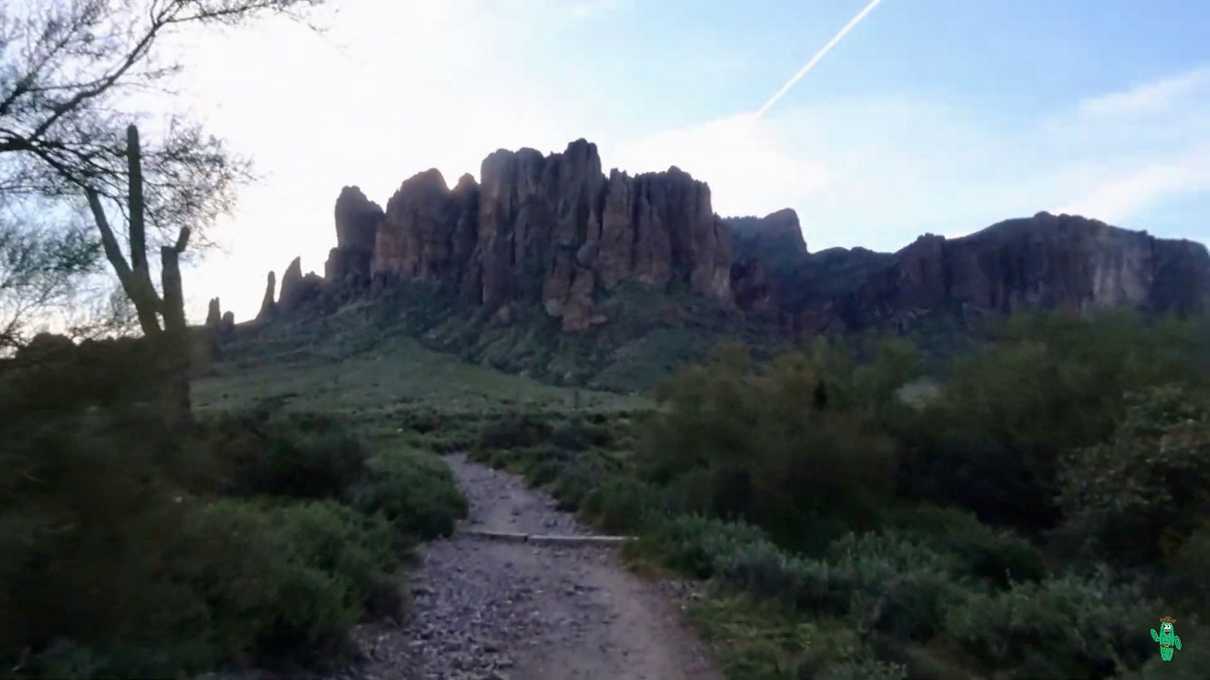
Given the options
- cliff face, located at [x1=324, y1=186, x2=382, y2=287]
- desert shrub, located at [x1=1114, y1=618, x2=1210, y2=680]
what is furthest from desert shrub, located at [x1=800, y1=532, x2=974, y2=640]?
cliff face, located at [x1=324, y1=186, x2=382, y2=287]

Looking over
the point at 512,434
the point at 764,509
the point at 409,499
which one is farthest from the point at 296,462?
the point at 512,434

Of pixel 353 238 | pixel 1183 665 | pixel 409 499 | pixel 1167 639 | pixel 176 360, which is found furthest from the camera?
pixel 353 238

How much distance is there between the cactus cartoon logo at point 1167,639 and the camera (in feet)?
28.2

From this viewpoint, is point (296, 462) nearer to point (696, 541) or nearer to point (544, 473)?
point (696, 541)

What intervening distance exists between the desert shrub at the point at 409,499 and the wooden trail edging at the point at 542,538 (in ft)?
1.76

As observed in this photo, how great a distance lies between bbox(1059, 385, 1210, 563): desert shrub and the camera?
1730cm

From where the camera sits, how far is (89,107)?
9.72 m

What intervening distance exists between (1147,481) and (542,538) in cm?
933

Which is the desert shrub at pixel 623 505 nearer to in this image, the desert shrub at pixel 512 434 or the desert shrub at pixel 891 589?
the desert shrub at pixel 891 589

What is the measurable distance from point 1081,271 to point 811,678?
88.0 metres

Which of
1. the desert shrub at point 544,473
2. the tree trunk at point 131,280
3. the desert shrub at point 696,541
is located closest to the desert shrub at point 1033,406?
the desert shrub at point 696,541

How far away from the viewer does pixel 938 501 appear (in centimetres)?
2533

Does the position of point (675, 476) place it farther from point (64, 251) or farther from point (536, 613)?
point (64, 251)

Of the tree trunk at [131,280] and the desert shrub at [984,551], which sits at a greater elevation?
the tree trunk at [131,280]
